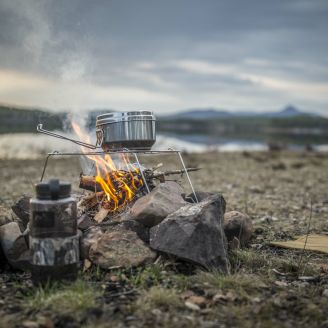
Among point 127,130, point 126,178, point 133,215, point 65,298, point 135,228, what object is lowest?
point 65,298

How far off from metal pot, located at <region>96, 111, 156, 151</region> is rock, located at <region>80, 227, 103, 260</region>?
1273 mm

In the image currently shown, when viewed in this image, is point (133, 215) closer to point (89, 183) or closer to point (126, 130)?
point (126, 130)

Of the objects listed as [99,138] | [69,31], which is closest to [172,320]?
[99,138]

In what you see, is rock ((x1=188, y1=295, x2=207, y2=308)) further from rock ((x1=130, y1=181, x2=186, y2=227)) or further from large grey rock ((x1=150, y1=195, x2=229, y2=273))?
rock ((x1=130, y1=181, x2=186, y2=227))

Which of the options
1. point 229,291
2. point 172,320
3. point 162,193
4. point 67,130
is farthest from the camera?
→ point 67,130

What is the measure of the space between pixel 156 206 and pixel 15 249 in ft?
6.29

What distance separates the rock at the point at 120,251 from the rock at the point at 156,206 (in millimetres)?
346

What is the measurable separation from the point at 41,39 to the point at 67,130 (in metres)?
1.99

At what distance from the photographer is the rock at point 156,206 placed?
234 inches

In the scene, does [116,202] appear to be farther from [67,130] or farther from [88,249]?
[67,130]

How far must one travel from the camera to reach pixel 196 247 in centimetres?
537

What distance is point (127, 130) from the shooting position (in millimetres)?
6242

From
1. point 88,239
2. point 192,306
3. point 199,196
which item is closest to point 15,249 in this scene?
point 88,239

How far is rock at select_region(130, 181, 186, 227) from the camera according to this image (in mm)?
5953
